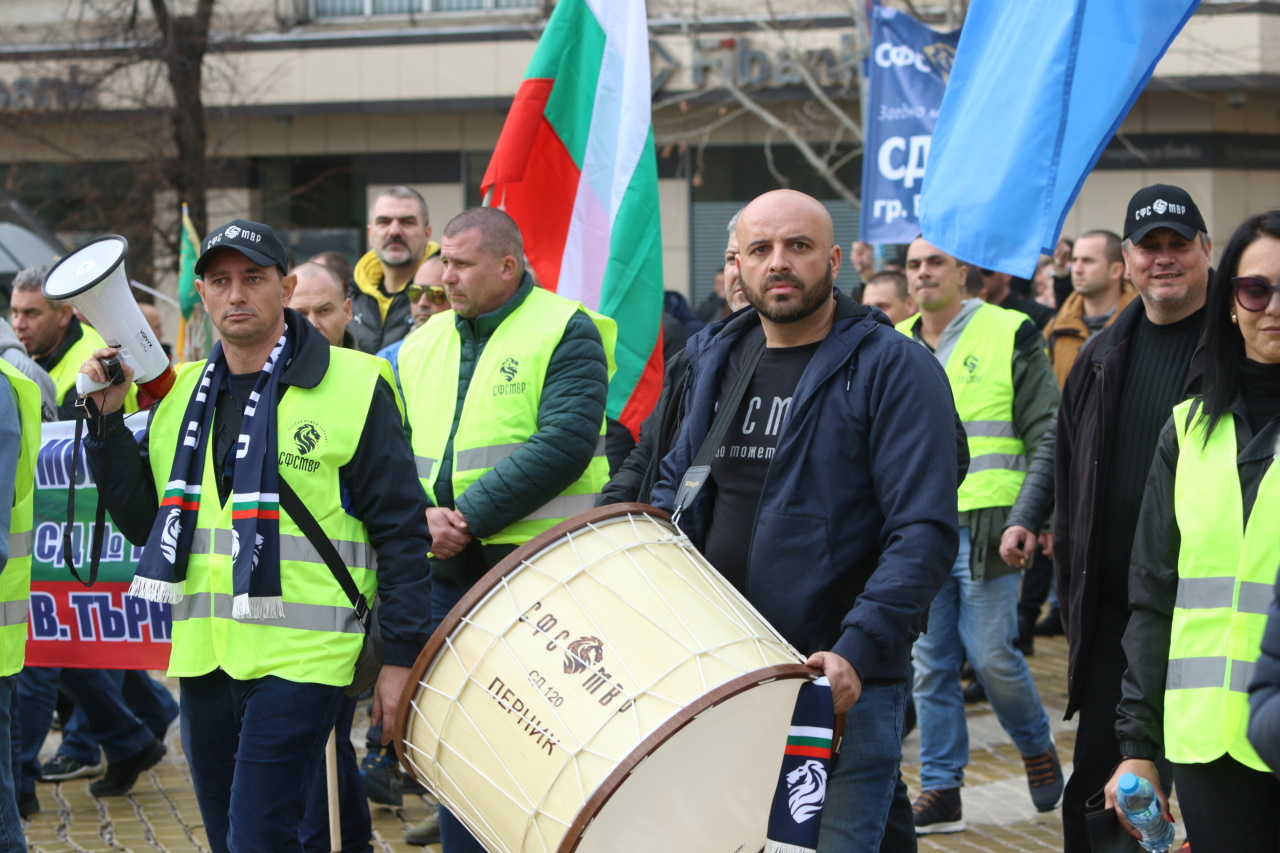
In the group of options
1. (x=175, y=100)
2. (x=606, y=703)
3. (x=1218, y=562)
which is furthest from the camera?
(x=175, y=100)

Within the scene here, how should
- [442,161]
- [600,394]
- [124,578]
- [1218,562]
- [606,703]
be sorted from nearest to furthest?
[606,703], [1218,562], [600,394], [124,578], [442,161]

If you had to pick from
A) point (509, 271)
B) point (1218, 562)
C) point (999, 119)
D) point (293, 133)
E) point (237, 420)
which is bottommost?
point (1218, 562)

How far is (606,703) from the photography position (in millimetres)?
3117

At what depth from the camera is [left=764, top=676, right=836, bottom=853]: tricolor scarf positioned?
331 cm

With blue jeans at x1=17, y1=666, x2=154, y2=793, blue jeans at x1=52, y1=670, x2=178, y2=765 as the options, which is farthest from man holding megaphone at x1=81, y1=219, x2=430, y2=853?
blue jeans at x1=52, y1=670, x2=178, y2=765

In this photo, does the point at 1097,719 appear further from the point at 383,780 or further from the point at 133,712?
the point at 133,712

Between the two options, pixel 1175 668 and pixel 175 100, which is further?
pixel 175 100

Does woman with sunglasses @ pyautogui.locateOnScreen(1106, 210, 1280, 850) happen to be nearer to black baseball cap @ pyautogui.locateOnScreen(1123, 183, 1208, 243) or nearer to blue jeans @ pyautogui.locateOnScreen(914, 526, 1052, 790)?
black baseball cap @ pyautogui.locateOnScreen(1123, 183, 1208, 243)

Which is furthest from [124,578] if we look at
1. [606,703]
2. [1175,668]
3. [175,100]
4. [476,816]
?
[175,100]

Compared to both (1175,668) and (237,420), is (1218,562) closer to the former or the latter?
(1175,668)

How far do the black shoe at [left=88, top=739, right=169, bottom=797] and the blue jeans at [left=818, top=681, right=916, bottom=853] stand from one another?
4.29 m

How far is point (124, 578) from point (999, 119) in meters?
4.15

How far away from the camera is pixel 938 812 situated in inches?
237

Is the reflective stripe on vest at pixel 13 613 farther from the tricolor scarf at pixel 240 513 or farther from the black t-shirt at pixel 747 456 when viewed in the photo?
the black t-shirt at pixel 747 456
